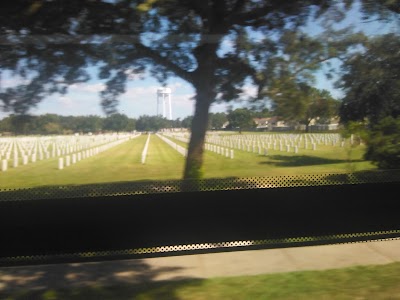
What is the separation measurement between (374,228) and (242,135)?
74.4 inches

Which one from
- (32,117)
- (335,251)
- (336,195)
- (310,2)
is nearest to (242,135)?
(336,195)

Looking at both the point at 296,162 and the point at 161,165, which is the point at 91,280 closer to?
the point at 161,165

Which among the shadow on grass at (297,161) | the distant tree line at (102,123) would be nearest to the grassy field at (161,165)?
the shadow on grass at (297,161)

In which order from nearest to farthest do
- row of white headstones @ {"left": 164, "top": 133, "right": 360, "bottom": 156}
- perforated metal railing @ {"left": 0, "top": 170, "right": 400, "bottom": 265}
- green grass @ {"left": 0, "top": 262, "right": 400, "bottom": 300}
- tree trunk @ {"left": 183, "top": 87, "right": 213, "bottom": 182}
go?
green grass @ {"left": 0, "top": 262, "right": 400, "bottom": 300}
perforated metal railing @ {"left": 0, "top": 170, "right": 400, "bottom": 265}
tree trunk @ {"left": 183, "top": 87, "right": 213, "bottom": 182}
row of white headstones @ {"left": 164, "top": 133, "right": 360, "bottom": 156}

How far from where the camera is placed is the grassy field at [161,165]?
4.16 m

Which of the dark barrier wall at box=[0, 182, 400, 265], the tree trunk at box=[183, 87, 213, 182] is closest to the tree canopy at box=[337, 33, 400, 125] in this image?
the dark barrier wall at box=[0, 182, 400, 265]

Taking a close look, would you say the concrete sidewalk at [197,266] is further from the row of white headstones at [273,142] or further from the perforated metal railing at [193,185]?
the row of white headstones at [273,142]

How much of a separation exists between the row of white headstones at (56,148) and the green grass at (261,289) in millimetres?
1259

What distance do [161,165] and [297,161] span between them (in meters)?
1.52

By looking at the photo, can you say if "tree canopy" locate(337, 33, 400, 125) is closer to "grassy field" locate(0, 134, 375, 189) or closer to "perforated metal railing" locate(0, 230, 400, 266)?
"grassy field" locate(0, 134, 375, 189)

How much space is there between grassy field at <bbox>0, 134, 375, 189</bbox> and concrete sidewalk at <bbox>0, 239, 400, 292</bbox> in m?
0.96

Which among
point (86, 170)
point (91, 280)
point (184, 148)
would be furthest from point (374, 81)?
point (91, 280)

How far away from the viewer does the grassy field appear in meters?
4.16

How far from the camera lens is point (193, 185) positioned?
169 inches
